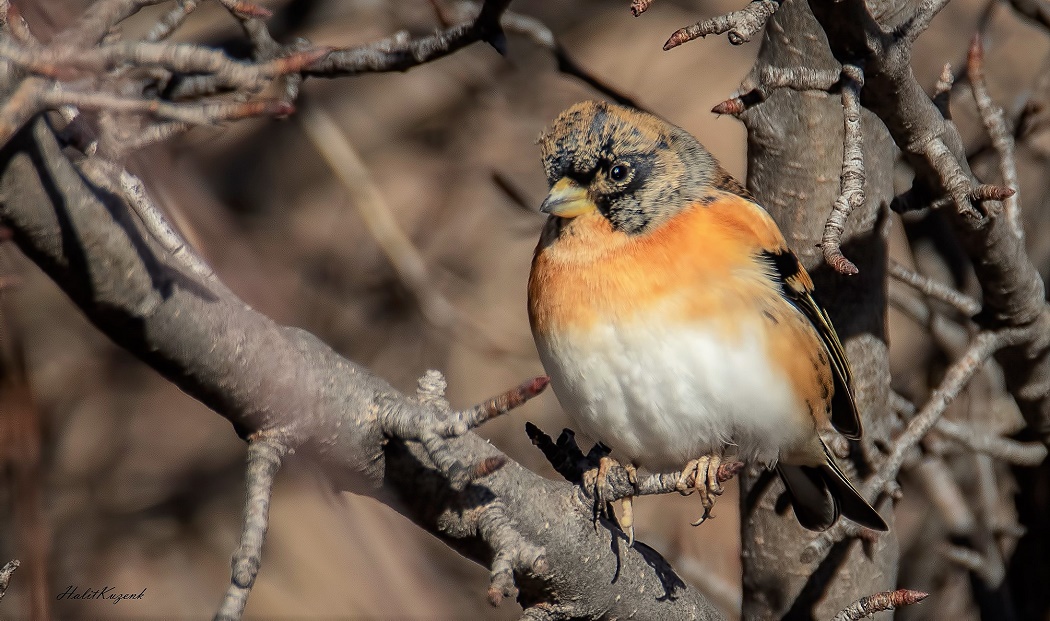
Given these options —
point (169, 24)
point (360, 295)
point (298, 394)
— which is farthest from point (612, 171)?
point (360, 295)

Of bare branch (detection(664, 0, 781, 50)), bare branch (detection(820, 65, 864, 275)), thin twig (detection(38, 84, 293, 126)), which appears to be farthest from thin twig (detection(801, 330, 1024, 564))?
thin twig (detection(38, 84, 293, 126))

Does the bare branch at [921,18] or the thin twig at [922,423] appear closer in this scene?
the bare branch at [921,18]

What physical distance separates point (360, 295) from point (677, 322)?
110 inches

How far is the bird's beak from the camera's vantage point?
2752mm

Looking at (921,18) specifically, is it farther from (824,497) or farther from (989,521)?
(989,521)

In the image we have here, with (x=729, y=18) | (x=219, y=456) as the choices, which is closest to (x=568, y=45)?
(x=219, y=456)

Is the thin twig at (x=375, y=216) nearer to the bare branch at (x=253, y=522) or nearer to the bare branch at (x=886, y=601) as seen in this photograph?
the bare branch at (x=886, y=601)

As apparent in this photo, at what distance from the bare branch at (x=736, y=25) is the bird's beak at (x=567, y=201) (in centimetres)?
97

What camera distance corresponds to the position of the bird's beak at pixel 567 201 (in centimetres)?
275

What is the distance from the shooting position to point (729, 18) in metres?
1.82

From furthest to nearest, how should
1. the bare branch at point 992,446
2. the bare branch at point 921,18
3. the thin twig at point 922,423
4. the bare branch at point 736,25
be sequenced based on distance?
1. the bare branch at point 992,446
2. the thin twig at point 922,423
3. the bare branch at point 921,18
4. the bare branch at point 736,25

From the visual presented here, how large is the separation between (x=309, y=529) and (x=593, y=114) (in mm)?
3036

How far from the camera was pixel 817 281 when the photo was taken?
291cm

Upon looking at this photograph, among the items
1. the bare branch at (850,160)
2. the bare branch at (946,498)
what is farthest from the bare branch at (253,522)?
the bare branch at (946,498)
